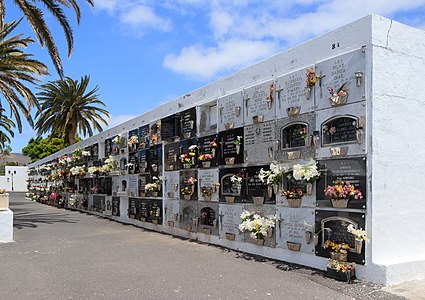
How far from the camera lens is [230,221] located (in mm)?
8586

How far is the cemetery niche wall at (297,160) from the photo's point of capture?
5898mm

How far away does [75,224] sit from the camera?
13828mm

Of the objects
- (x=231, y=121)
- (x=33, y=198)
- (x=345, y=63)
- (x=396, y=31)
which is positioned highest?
(x=396, y=31)

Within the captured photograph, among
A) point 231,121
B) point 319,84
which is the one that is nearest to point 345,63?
point 319,84

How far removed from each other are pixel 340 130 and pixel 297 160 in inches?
37.2

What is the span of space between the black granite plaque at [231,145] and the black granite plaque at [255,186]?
Result: 15.0 inches

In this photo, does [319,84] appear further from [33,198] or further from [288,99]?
[33,198]

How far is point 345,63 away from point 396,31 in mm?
840

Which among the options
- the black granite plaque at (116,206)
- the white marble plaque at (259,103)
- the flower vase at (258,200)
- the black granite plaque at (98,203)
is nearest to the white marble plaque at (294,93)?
the white marble plaque at (259,103)

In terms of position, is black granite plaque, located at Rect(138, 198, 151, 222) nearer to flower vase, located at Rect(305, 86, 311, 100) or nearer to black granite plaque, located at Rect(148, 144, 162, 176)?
black granite plaque, located at Rect(148, 144, 162, 176)

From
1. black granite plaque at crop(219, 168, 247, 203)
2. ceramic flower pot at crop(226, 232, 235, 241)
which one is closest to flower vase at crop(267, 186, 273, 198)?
black granite plaque at crop(219, 168, 247, 203)

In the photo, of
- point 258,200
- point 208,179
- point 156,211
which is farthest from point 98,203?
point 258,200

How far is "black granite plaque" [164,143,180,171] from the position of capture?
10922 mm

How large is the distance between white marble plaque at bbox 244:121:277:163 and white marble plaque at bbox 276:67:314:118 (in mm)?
383
